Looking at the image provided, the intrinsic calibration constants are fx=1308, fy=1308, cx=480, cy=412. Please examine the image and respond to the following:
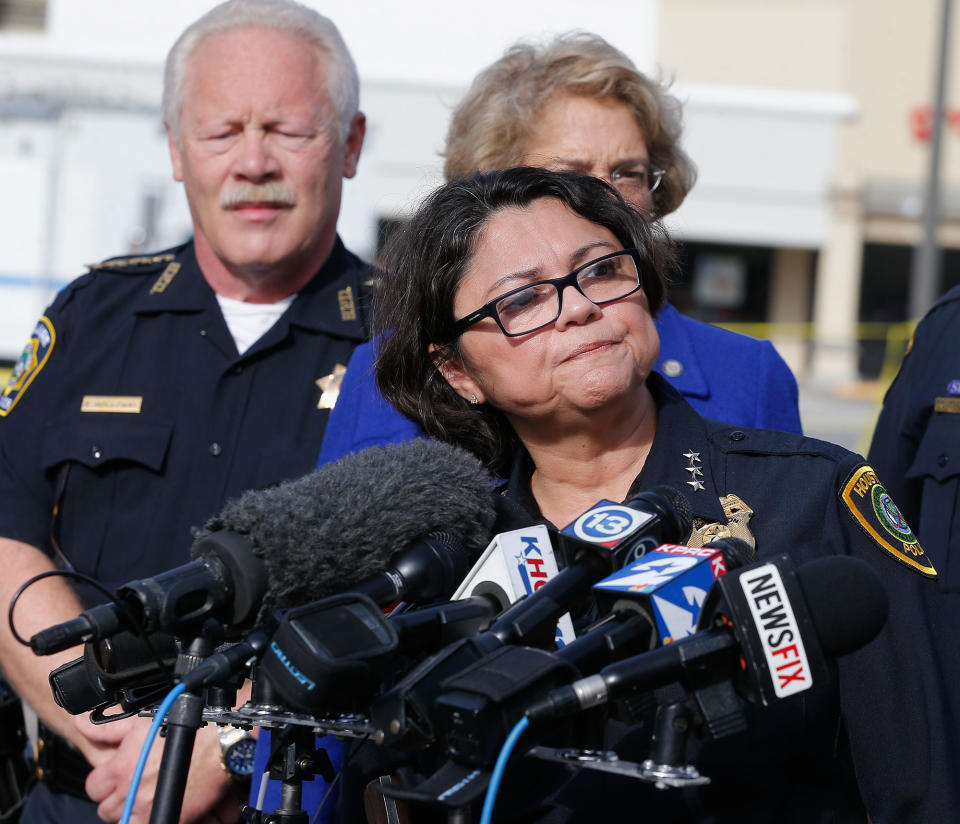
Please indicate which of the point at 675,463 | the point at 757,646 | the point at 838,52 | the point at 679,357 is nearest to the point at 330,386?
the point at 679,357

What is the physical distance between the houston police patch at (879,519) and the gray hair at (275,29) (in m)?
1.85

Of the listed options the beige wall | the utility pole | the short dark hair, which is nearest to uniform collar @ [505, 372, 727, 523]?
the short dark hair

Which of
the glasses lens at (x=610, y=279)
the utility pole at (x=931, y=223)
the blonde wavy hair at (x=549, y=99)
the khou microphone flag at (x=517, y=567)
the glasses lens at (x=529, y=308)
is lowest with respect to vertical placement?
the utility pole at (x=931, y=223)

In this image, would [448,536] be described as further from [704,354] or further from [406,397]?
[704,354]

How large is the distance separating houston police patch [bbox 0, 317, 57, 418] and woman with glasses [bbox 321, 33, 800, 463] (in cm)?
89

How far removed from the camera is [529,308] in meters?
2.38

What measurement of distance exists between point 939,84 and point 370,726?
16508 mm

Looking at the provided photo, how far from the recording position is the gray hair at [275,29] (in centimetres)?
346

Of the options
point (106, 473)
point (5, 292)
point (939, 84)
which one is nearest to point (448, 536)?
point (106, 473)

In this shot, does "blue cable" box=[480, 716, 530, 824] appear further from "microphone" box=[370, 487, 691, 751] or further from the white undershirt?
the white undershirt

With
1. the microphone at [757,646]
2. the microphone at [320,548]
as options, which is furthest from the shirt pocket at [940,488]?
the microphone at [757,646]

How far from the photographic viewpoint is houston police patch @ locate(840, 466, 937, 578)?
6.98 ft

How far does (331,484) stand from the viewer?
1.75 meters

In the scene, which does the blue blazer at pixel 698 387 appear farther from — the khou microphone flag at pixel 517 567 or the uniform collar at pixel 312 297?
the khou microphone flag at pixel 517 567
